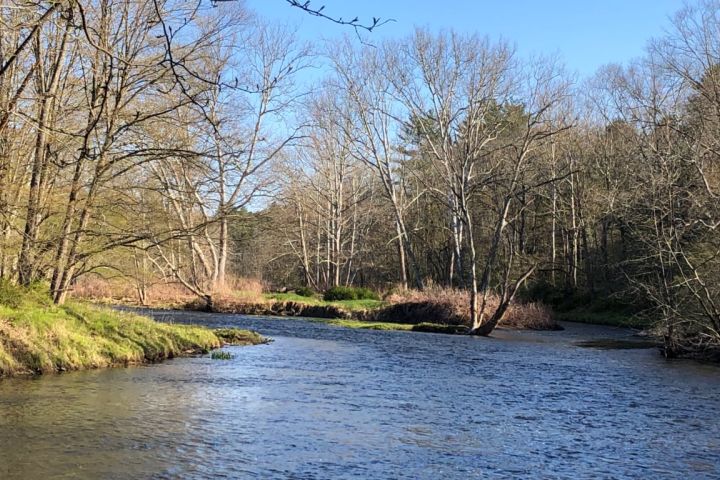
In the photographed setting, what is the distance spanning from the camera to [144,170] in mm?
19938

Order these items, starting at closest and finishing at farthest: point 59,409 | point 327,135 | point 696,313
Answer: point 59,409
point 696,313
point 327,135

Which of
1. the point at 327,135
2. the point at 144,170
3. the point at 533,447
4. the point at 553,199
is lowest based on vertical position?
the point at 533,447

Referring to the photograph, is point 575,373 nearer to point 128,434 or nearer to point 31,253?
point 128,434

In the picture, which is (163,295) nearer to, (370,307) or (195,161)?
(370,307)

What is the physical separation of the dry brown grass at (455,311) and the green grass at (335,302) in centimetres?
180

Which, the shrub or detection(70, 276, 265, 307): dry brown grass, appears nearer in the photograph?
detection(70, 276, 265, 307): dry brown grass

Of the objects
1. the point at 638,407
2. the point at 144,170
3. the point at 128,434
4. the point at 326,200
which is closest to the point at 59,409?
the point at 128,434

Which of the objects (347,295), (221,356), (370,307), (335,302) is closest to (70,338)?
(221,356)

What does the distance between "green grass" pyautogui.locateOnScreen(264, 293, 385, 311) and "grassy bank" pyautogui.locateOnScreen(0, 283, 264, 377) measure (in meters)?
17.8

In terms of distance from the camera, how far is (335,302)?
38.4 m

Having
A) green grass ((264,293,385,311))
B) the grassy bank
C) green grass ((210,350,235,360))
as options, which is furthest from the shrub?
green grass ((210,350,235,360))

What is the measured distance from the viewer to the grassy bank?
43.5ft

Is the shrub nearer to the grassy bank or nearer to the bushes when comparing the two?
the bushes

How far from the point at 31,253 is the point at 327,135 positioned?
1479 inches
